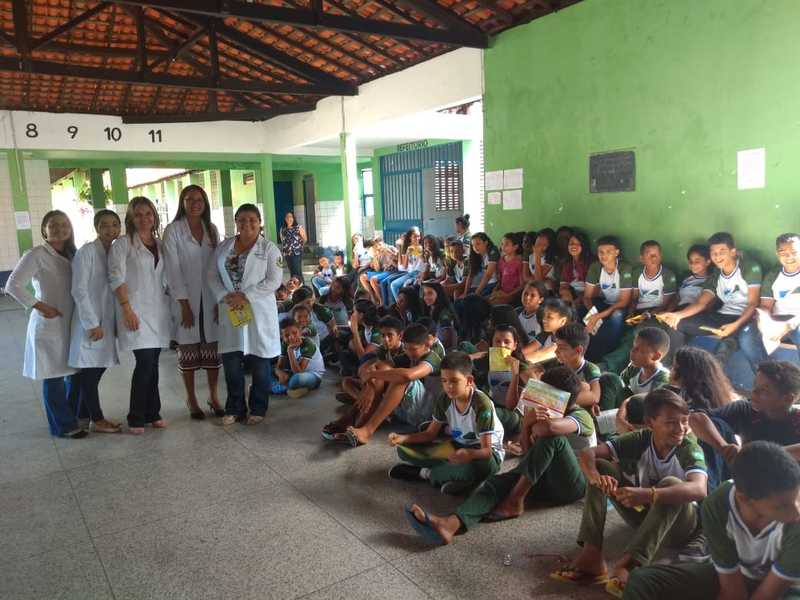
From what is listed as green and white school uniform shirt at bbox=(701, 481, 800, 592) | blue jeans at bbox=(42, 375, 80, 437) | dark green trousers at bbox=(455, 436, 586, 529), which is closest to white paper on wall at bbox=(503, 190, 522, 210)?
dark green trousers at bbox=(455, 436, 586, 529)

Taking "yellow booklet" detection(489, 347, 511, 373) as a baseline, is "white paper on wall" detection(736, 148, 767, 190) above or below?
above

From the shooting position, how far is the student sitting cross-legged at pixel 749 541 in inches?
63.9

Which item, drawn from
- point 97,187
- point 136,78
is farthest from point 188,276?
point 97,187

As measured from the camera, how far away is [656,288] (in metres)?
4.73

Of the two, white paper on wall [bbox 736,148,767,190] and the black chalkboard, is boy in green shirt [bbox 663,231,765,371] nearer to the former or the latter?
white paper on wall [bbox 736,148,767,190]

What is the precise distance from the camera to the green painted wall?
14.1ft

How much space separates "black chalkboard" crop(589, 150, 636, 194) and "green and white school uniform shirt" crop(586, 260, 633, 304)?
2.56ft

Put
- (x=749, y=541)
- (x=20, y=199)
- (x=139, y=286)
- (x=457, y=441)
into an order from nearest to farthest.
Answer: (x=749, y=541) < (x=457, y=441) < (x=139, y=286) < (x=20, y=199)

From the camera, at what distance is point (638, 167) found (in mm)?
5215

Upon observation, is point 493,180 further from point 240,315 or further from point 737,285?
point 240,315

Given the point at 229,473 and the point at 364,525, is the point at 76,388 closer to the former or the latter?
the point at 229,473

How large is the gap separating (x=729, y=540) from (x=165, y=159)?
1274 centimetres

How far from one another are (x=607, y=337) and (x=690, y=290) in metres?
0.69

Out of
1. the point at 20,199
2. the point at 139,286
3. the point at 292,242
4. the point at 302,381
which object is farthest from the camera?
the point at 20,199
